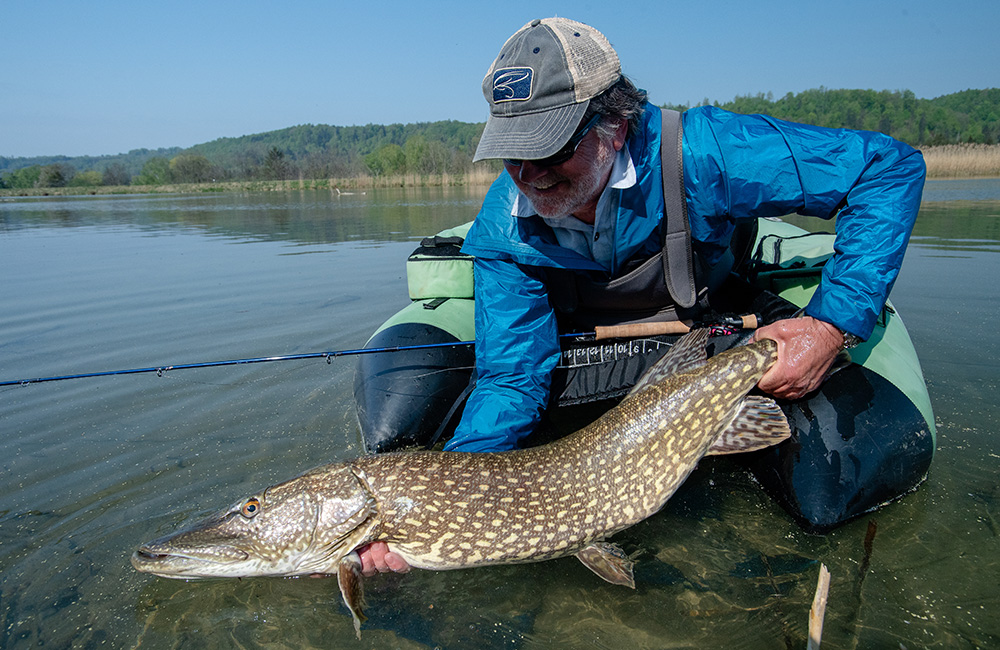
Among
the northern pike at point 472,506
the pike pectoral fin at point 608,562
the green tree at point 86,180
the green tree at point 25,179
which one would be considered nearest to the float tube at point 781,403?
the northern pike at point 472,506

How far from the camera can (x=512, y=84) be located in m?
2.59

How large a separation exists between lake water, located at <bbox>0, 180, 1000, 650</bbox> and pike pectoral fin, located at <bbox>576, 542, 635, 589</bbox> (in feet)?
0.48

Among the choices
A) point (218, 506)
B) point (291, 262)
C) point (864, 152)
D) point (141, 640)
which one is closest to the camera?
point (141, 640)

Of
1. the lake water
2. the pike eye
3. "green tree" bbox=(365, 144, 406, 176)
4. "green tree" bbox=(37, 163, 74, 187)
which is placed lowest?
the lake water

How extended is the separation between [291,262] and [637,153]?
29.4 ft

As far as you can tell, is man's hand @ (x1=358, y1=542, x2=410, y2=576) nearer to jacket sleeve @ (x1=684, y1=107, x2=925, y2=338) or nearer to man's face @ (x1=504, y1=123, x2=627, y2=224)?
man's face @ (x1=504, y1=123, x2=627, y2=224)

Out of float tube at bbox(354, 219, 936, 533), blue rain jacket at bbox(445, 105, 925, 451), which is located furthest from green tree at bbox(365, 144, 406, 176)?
blue rain jacket at bbox(445, 105, 925, 451)

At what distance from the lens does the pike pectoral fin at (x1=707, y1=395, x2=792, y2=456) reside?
2.59 meters

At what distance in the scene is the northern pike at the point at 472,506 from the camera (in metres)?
2.31

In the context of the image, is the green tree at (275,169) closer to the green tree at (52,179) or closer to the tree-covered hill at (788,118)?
the tree-covered hill at (788,118)

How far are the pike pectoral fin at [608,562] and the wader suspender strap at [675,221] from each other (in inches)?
52.5

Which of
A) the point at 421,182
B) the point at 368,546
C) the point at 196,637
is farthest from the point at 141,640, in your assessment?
the point at 421,182

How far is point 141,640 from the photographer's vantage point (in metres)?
2.27

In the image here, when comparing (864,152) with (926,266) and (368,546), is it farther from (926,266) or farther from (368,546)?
(926,266)
